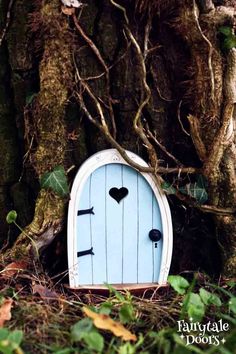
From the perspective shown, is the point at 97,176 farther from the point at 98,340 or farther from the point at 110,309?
the point at 98,340

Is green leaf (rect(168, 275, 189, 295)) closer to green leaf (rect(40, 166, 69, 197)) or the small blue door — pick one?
the small blue door

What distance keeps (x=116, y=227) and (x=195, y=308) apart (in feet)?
1.64

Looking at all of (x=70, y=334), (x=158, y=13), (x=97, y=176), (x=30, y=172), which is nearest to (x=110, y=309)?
(x=70, y=334)

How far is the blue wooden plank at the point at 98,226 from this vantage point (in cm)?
199

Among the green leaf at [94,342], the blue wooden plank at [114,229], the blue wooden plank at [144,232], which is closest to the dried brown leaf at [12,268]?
the blue wooden plank at [114,229]

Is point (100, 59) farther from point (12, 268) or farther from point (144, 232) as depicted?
point (12, 268)

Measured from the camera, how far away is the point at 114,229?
2.02 meters

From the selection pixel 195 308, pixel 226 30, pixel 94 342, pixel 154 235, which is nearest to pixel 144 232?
pixel 154 235

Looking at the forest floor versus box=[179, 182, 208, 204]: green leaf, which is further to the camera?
box=[179, 182, 208, 204]: green leaf

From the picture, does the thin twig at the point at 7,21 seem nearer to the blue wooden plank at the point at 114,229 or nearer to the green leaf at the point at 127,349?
the blue wooden plank at the point at 114,229

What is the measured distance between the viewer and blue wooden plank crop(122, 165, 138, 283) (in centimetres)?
201

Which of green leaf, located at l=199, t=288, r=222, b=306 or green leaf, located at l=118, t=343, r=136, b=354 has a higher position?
green leaf, located at l=199, t=288, r=222, b=306

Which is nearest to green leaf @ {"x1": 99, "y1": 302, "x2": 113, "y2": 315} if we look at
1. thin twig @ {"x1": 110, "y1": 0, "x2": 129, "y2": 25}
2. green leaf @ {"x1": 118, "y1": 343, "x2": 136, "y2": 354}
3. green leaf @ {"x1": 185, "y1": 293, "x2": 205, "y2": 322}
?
green leaf @ {"x1": 118, "y1": 343, "x2": 136, "y2": 354}

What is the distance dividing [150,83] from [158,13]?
27cm
